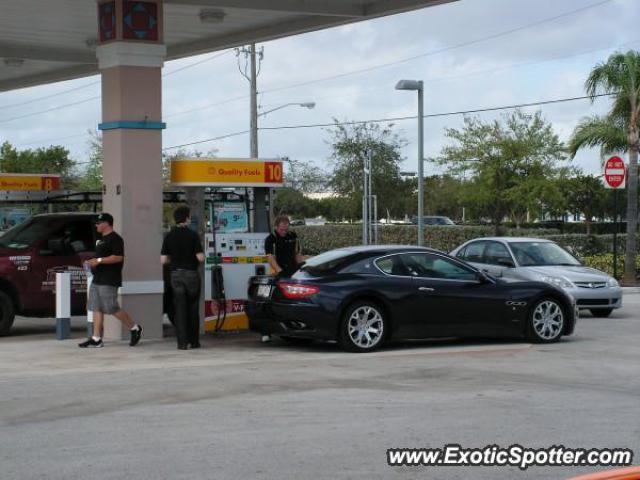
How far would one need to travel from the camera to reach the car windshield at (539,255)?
746 inches

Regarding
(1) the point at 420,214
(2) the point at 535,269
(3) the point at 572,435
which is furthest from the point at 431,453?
(1) the point at 420,214

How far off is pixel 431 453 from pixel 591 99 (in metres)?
24.4

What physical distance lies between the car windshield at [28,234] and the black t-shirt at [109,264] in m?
2.42

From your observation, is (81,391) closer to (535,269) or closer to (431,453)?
(431,453)

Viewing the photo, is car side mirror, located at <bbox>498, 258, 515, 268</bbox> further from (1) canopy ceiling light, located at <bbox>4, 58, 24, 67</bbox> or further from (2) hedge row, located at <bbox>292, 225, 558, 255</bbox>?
(2) hedge row, located at <bbox>292, 225, 558, 255</bbox>

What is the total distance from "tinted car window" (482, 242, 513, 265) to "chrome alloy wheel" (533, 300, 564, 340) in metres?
4.26

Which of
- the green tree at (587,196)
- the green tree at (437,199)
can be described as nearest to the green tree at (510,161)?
the green tree at (587,196)

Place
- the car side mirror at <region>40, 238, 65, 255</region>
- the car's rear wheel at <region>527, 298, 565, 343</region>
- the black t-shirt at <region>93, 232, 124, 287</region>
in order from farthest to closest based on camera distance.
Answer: the car side mirror at <region>40, 238, 65, 255</region> → the car's rear wheel at <region>527, 298, 565, 343</region> → the black t-shirt at <region>93, 232, 124, 287</region>

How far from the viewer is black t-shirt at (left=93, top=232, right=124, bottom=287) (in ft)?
45.3

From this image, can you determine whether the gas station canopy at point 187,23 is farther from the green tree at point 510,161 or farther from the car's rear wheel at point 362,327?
the green tree at point 510,161

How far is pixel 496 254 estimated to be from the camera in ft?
63.3

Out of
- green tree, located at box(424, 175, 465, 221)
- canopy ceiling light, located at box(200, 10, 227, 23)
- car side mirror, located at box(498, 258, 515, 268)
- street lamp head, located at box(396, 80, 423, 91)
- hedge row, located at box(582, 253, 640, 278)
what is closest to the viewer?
canopy ceiling light, located at box(200, 10, 227, 23)

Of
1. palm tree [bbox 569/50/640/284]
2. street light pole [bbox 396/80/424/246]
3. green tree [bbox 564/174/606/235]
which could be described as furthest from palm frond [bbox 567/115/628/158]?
green tree [bbox 564/174/606/235]

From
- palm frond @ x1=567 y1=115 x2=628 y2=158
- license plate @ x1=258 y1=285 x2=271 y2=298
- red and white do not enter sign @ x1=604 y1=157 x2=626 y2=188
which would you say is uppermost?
palm frond @ x1=567 y1=115 x2=628 y2=158
